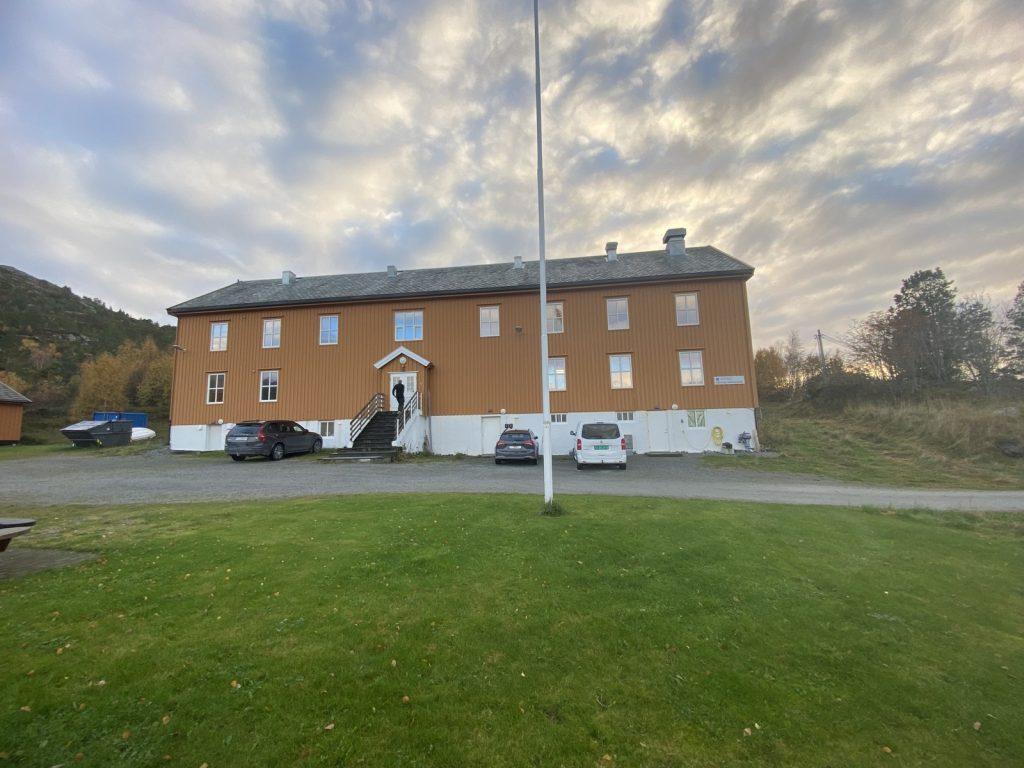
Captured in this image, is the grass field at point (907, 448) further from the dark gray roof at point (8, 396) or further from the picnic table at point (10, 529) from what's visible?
the dark gray roof at point (8, 396)

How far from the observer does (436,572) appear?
5281 mm

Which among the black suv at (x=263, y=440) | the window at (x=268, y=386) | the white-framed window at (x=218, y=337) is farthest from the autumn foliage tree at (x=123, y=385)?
the black suv at (x=263, y=440)

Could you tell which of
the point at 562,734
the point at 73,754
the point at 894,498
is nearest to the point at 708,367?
the point at 894,498

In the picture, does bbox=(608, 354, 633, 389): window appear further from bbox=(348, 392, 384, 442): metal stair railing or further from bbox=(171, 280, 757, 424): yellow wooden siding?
bbox=(348, 392, 384, 442): metal stair railing

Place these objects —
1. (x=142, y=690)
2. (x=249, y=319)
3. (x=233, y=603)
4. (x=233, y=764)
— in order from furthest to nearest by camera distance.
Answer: (x=249, y=319)
(x=233, y=603)
(x=142, y=690)
(x=233, y=764)

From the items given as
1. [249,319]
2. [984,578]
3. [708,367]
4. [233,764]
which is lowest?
[984,578]

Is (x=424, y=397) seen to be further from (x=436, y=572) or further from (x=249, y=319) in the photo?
(x=436, y=572)

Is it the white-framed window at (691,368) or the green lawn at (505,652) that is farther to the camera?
the white-framed window at (691,368)

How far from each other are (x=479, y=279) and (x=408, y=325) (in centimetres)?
499

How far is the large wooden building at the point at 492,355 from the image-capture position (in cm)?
2383

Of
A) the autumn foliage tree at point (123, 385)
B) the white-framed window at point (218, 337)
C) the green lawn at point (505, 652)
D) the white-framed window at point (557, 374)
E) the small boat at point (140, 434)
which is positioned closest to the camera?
the green lawn at point (505, 652)

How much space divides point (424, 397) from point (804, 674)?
22304 mm

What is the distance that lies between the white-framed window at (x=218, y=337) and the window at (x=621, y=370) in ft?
73.0

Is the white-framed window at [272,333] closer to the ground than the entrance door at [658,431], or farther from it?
farther from it
